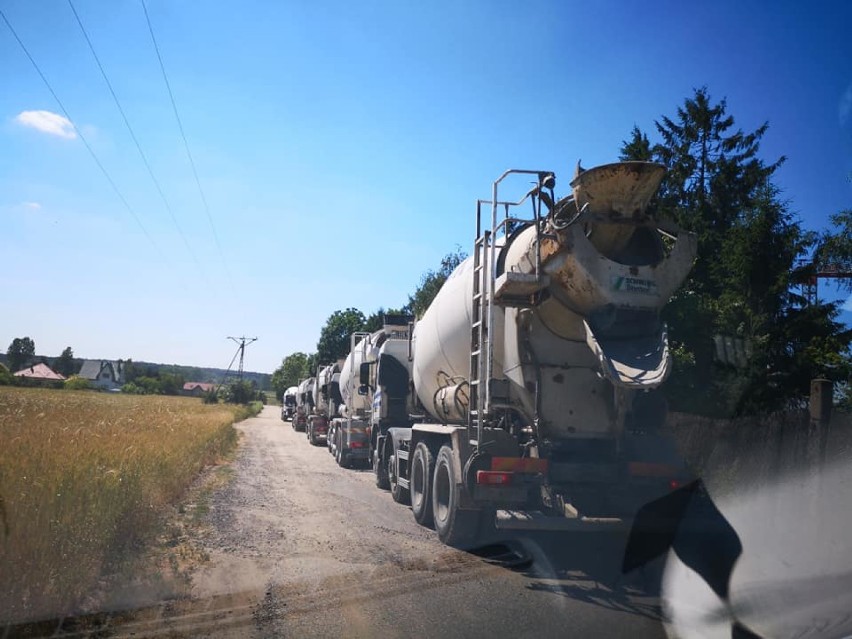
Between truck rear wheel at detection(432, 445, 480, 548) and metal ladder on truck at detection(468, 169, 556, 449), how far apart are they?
2.28 feet

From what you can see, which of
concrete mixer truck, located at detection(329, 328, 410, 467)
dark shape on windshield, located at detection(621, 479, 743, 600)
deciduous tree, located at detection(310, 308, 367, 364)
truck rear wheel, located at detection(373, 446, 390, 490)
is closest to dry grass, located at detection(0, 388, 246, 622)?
truck rear wheel, located at detection(373, 446, 390, 490)

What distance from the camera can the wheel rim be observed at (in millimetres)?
8906

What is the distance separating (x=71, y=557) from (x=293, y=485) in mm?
8775

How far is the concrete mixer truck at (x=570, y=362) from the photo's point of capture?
6980 millimetres

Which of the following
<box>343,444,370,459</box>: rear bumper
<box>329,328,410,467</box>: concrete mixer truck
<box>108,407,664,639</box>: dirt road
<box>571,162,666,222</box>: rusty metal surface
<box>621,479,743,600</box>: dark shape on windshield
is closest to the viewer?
<box>108,407,664,639</box>: dirt road

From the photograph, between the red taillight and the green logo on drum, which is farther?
the red taillight

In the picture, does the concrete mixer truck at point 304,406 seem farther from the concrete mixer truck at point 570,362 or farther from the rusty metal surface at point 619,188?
the rusty metal surface at point 619,188

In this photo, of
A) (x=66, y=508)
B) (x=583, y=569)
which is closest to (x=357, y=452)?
(x=583, y=569)

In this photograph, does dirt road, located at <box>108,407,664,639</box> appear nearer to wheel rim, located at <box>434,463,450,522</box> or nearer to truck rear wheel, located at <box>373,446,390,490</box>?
wheel rim, located at <box>434,463,450,522</box>

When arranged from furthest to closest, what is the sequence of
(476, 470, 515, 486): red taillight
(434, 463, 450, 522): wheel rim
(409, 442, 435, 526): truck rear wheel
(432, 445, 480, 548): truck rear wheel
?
(409, 442, 435, 526): truck rear wheel → (434, 463, 450, 522): wheel rim → (432, 445, 480, 548): truck rear wheel → (476, 470, 515, 486): red taillight

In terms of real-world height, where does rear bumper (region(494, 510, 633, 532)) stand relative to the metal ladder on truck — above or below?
below

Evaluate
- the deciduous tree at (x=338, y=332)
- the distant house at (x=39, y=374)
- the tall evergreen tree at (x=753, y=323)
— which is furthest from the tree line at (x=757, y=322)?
the distant house at (x=39, y=374)

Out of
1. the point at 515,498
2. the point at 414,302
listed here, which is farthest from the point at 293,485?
the point at 414,302

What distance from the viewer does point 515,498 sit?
24.6ft
